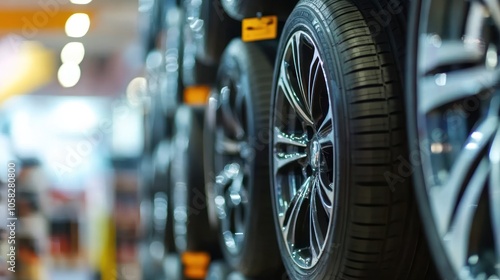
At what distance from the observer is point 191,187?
10.5ft

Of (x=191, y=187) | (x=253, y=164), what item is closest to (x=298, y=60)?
(x=253, y=164)

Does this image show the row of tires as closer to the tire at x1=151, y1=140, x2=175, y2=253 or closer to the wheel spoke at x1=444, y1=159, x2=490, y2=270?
the wheel spoke at x1=444, y1=159, x2=490, y2=270

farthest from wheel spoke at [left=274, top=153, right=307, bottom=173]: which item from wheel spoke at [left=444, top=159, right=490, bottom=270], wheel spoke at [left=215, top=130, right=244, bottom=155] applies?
wheel spoke at [left=444, top=159, right=490, bottom=270]

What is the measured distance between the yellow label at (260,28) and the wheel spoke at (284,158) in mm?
491

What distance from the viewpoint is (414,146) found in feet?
4.48

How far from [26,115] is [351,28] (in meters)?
4.76

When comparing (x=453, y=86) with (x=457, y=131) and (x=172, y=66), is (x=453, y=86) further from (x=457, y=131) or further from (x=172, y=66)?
(x=172, y=66)

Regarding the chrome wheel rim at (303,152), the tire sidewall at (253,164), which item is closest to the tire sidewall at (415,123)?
the chrome wheel rim at (303,152)

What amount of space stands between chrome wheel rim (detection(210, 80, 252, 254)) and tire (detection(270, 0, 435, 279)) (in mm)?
598

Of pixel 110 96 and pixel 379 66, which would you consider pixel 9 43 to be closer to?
pixel 110 96

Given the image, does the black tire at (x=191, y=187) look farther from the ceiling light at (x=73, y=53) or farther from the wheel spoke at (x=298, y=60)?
the ceiling light at (x=73, y=53)

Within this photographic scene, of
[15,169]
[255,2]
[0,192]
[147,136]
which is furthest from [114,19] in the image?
[255,2]

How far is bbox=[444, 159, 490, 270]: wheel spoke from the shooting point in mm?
1205

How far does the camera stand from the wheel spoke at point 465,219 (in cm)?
121
